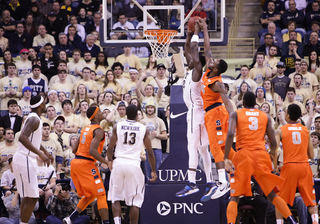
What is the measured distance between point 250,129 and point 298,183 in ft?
4.89

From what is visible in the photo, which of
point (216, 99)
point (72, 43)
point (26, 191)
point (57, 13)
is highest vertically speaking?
point (57, 13)

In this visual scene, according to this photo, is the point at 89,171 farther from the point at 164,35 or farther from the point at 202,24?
the point at 202,24

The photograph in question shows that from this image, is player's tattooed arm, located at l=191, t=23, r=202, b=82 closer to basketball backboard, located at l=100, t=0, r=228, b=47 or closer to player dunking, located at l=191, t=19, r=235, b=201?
player dunking, located at l=191, t=19, r=235, b=201

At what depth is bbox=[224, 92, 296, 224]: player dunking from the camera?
723 cm

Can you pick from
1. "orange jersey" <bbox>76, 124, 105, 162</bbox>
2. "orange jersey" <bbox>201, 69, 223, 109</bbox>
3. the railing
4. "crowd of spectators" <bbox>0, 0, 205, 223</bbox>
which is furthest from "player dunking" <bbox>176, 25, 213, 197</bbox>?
the railing

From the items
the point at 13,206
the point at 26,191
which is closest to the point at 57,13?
the point at 13,206

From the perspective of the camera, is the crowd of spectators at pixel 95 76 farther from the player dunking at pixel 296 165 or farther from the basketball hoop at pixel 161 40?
the player dunking at pixel 296 165

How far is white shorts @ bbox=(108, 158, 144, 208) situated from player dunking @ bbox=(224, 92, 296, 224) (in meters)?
1.51

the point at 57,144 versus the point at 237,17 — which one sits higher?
the point at 237,17

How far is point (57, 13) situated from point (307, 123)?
31.7 ft

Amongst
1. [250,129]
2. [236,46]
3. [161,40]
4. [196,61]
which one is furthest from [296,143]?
[236,46]

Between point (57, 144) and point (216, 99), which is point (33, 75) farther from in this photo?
point (216, 99)

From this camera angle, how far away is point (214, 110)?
25.3ft

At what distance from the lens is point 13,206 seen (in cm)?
938
